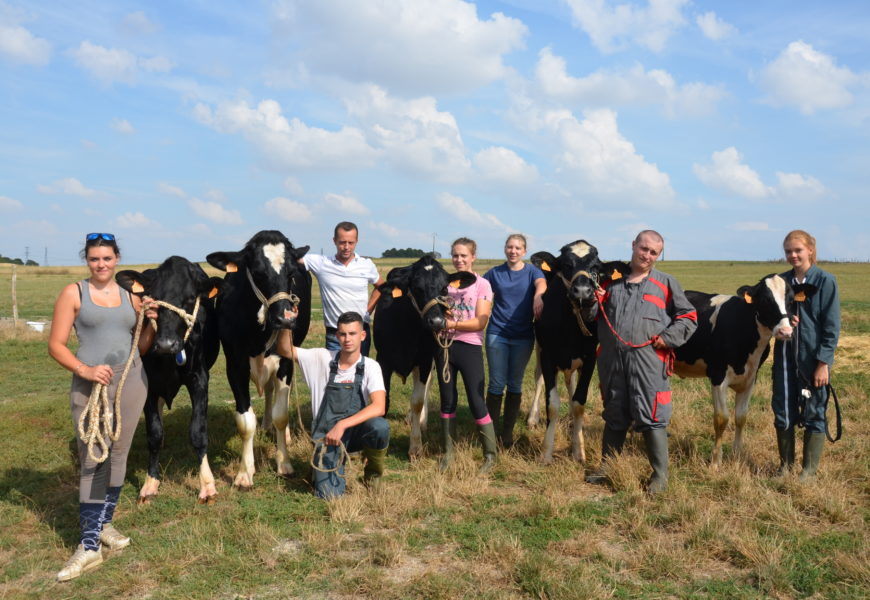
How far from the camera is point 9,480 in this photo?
245 inches

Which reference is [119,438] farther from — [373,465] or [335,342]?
[335,342]

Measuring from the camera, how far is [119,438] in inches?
183

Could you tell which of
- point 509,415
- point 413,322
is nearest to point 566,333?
point 509,415

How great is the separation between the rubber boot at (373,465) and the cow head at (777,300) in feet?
12.5

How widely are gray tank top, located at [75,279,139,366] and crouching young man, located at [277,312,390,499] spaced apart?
1478mm

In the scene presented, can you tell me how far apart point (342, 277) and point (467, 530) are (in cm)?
323

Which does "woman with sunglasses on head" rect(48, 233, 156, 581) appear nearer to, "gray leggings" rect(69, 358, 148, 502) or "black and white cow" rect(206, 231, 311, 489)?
"gray leggings" rect(69, 358, 148, 502)

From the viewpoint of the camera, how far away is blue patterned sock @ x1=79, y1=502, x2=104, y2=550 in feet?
14.7

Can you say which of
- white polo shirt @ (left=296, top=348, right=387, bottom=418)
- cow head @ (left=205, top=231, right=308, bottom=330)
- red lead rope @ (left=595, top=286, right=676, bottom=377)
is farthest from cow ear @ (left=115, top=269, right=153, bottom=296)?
red lead rope @ (left=595, top=286, right=676, bottom=377)

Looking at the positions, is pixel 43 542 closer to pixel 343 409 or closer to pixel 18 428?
pixel 343 409

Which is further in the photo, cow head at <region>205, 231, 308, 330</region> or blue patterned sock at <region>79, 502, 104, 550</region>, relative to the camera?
cow head at <region>205, 231, 308, 330</region>

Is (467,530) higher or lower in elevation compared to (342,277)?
lower

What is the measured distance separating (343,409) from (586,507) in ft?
7.52

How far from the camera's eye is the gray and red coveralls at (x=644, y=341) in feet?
18.5
